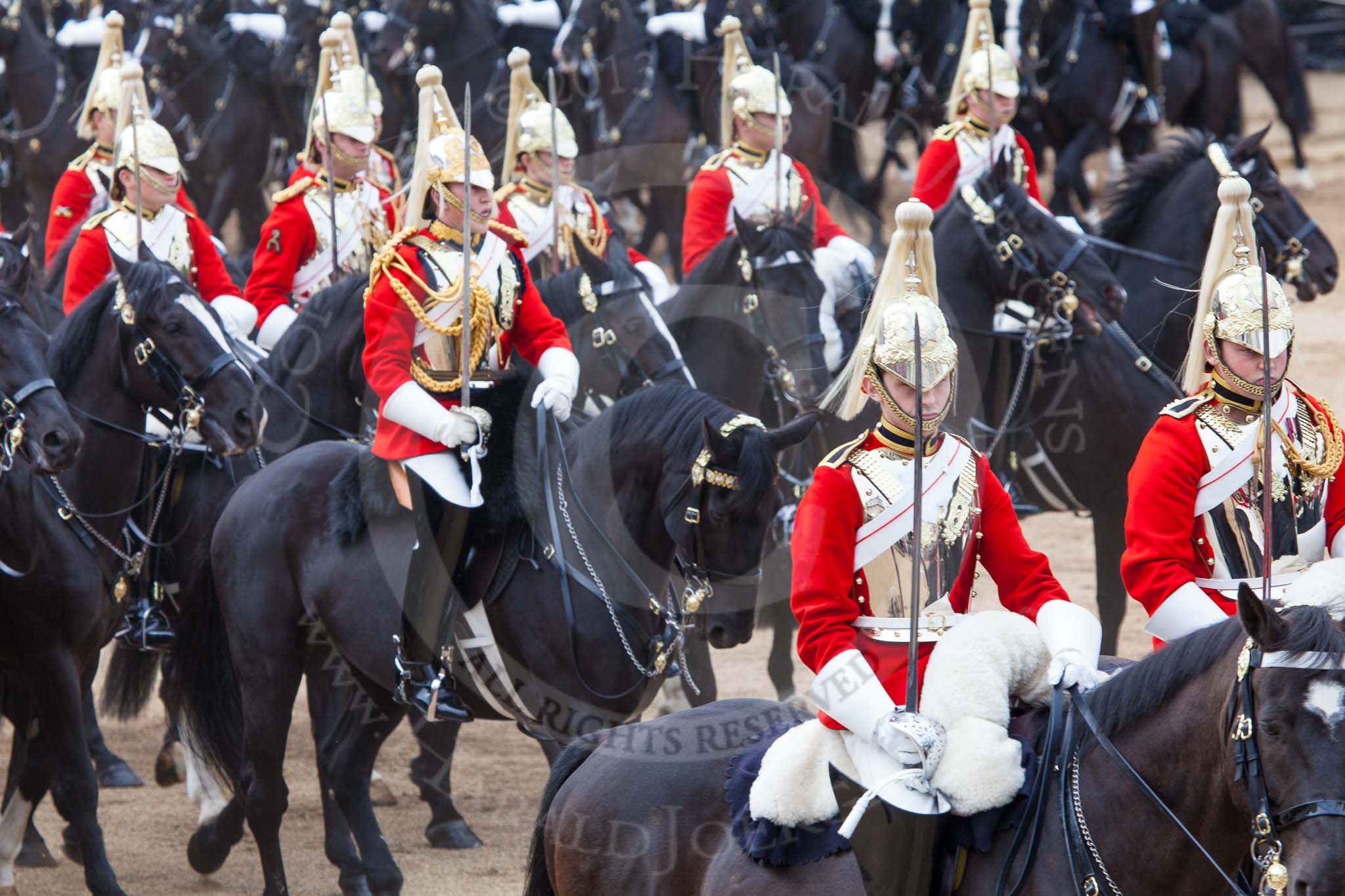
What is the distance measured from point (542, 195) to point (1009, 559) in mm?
5105

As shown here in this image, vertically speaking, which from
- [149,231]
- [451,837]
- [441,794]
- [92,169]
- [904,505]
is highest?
[904,505]

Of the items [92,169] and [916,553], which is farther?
[92,169]

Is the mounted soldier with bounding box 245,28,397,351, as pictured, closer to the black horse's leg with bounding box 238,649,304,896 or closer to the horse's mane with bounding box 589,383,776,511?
the black horse's leg with bounding box 238,649,304,896

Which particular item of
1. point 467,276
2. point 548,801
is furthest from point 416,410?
point 548,801

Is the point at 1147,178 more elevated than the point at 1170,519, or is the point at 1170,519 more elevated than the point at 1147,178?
the point at 1170,519

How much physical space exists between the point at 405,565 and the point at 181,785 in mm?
2446

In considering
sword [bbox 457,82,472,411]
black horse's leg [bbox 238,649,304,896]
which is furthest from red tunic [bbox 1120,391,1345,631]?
black horse's leg [bbox 238,649,304,896]

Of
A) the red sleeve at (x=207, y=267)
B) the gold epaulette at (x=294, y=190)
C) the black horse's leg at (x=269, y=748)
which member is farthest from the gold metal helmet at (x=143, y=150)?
the black horse's leg at (x=269, y=748)

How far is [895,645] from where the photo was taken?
345 centimetres

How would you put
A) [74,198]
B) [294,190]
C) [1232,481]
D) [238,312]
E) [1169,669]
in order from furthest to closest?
[74,198] < [294,190] < [238,312] < [1232,481] < [1169,669]

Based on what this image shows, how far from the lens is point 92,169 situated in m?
8.77

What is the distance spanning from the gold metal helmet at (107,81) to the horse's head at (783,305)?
301 cm

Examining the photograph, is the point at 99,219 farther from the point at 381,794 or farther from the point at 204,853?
the point at 204,853

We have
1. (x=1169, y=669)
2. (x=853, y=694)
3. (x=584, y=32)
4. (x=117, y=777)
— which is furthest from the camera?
(x=584, y=32)
